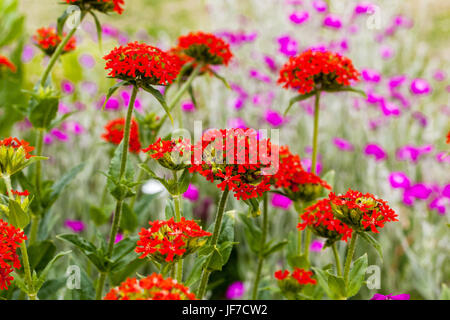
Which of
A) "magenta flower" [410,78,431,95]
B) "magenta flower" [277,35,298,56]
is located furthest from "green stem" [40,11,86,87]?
"magenta flower" [410,78,431,95]

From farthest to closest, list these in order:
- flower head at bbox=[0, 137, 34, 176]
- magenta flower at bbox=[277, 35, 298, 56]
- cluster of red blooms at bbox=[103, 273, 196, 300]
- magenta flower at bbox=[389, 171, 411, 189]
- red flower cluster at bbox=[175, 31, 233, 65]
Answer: magenta flower at bbox=[277, 35, 298, 56] → magenta flower at bbox=[389, 171, 411, 189] → red flower cluster at bbox=[175, 31, 233, 65] → flower head at bbox=[0, 137, 34, 176] → cluster of red blooms at bbox=[103, 273, 196, 300]

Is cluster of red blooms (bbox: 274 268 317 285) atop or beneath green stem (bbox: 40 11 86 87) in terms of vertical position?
beneath

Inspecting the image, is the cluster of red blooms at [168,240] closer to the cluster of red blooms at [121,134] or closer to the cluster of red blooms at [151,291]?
the cluster of red blooms at [151,291]

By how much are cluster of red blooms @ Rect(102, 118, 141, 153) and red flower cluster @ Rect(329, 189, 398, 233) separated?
64cm

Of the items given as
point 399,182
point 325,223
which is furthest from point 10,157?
point 399,182

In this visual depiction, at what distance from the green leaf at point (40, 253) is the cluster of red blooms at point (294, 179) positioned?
549 millimetres

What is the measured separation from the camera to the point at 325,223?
2.82ft

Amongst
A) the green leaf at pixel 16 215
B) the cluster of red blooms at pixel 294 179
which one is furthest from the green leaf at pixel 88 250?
the cluster of red blooms at pixel 294 179

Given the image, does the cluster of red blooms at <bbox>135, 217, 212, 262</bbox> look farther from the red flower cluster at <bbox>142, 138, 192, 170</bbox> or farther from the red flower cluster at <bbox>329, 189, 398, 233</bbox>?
the red flower cluster at <bbox>329, 189, 398, 233</bbox>

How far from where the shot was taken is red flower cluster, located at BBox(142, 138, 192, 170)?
0.82 metres

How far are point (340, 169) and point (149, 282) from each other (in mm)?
1905

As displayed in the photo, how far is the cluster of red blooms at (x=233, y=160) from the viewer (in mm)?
771
